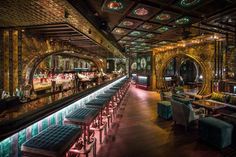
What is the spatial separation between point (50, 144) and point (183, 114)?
163 inches

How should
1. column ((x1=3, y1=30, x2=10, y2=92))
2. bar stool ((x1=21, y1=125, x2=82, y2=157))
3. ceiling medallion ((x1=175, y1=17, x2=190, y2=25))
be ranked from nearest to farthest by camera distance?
bar stool ((x1=21, y1=125, x2=82, y2=157)) < column ((x1=3, y1=30, x2=10, y2=92)) < ceiling medallion ((x1=175, y1=17, x2=190, y2=25))

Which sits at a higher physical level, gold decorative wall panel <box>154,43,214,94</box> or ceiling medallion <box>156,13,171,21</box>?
ceiling medallion <box>156,13,171,21</box>

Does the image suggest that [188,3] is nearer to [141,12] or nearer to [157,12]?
[157,12]

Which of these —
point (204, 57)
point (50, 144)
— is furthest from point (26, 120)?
point (204, 57)

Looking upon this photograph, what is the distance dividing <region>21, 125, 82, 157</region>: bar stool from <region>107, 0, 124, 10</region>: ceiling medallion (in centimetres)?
301

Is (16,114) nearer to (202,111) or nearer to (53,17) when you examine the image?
(53,17)

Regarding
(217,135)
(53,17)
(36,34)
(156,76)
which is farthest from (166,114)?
(156,76)

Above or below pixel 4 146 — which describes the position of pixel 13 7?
above

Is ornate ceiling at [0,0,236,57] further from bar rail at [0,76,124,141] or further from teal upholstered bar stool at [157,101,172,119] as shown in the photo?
teal upholstered bar stool at [157,101,172,119]

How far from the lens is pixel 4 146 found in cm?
177

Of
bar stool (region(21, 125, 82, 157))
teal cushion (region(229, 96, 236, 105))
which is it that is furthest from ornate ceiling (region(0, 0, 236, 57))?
teal cushion (region(229, 96, 236, 105))

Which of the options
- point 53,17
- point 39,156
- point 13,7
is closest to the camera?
point 39,156

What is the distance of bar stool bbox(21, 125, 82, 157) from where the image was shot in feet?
5.26

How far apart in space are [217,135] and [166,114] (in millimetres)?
2126
